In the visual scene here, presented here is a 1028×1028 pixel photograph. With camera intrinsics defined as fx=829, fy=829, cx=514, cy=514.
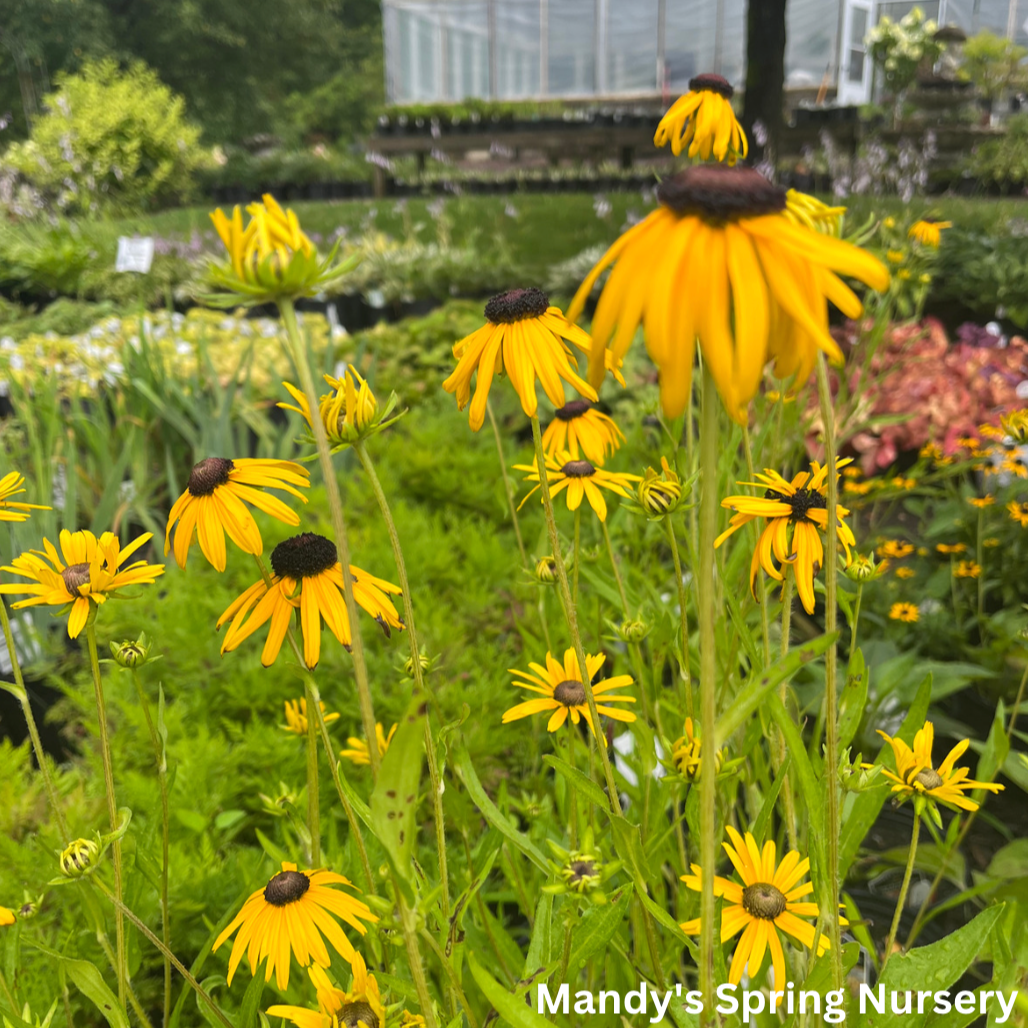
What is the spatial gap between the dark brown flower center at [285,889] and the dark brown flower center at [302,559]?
0.22 metres

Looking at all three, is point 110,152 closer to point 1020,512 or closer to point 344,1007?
point 1020,512

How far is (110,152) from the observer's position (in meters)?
8.60

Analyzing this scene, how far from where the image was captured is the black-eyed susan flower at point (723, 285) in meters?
0.34

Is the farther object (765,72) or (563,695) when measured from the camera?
(765,72)

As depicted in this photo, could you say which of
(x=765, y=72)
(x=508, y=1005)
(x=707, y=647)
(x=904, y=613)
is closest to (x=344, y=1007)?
(x=508, y=1005)

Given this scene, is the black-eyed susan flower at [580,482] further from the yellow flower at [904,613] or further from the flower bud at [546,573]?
the yellow flower at [904,613]

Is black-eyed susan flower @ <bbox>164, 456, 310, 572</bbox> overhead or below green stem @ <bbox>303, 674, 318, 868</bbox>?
overhead

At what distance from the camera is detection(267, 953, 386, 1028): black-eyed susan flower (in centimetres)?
54

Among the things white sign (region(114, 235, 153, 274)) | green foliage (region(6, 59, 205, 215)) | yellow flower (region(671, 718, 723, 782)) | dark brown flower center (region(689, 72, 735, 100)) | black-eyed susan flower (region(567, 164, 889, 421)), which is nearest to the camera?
black-eyed susan flower (region(567, 164, 889, 421))

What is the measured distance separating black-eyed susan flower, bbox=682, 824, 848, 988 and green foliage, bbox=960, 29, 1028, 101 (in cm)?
1213

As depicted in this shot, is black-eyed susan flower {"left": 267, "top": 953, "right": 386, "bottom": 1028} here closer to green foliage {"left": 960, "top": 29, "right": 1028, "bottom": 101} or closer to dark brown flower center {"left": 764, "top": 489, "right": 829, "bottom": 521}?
dark brown flower center {"left": 764, "top": 489, "right": 829, "bottom": 521}

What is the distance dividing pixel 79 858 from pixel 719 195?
1.99 ft

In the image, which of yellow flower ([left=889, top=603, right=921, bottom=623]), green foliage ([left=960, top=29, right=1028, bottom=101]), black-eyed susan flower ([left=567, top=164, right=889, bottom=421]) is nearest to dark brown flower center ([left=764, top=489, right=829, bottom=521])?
black-eyed susan flower ([left=567, top=164, right=889, bottom=421])

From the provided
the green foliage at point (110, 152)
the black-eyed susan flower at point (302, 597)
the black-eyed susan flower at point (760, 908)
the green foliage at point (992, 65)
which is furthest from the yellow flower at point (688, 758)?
the green foliage at point (992, 65)
